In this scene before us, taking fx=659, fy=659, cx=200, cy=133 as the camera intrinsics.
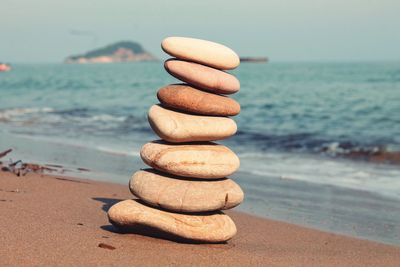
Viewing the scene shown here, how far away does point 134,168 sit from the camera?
11.6m

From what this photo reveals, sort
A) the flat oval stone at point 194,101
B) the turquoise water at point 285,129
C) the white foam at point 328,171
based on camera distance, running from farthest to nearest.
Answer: the turquoise water at point 285,129 < the white foam at point 328,171 < the flat oval stone at point 194,101

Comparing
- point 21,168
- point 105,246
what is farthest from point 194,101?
point 21,168

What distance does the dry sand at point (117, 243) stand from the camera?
5.07 m

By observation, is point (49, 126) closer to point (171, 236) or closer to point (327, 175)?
point (327, 175)

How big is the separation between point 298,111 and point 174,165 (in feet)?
65.7

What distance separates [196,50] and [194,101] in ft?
1.63

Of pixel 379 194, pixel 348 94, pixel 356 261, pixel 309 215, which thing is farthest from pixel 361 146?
pixel 348 94

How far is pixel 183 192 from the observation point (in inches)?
236

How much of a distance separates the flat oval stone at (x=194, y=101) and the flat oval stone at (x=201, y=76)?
9 cm

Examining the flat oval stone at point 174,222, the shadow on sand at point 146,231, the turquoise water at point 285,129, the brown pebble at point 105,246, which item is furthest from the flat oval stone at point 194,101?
the turquoise water at point 285,129

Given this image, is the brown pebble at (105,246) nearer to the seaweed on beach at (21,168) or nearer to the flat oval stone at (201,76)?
the flat oval stone at (201,76)

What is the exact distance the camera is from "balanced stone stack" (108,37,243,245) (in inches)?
235

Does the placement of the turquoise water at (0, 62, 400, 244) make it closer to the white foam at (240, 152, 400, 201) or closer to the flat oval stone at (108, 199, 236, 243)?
the white foam at (240, 152, 400, 201)

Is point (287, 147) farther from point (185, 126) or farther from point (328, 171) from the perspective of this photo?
point (185, 126)
